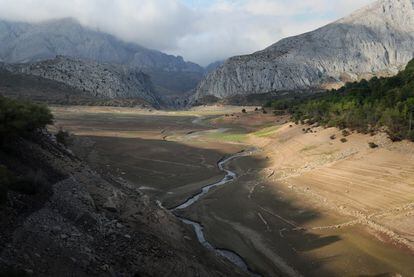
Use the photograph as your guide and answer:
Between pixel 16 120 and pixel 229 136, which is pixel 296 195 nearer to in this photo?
pixel 16 120

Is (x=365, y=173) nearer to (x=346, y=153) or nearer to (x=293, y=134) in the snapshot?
(x=346, y=153)

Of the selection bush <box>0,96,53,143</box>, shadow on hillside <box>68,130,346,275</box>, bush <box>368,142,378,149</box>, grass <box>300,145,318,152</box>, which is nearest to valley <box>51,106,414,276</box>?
shadow on hillside <box>68,130,346,275</box>

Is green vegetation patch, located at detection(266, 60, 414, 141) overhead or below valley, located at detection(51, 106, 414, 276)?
overhead

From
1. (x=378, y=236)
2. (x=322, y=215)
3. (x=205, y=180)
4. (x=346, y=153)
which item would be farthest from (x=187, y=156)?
(x=378, y=236)

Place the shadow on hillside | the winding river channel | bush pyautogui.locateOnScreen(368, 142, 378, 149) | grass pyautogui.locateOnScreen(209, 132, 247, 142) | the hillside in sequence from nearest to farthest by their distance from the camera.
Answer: the hillside, the winding river channel, the shadow on hillside, bush pyautogui.locateOnScreen(368, 142, 378, 149), grass pyautogui.locateOnScreen(209, 132, 247, 142)

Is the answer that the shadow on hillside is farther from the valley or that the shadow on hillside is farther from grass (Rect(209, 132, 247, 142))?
grass (Rect(209, 132, 247, 142))

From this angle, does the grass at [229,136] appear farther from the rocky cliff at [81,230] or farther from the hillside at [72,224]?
the rocky cliff at [81,230]

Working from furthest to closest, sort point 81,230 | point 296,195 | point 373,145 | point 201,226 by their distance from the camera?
point 373,145 → point 296,195 → point 201,226 → point 81,230

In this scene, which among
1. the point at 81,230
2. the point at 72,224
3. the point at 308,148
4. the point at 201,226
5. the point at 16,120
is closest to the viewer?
the point at 81,230

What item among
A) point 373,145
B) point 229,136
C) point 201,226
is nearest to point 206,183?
point 201,226

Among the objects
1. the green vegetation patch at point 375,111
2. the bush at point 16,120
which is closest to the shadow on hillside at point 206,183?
the bush at point 16,120
